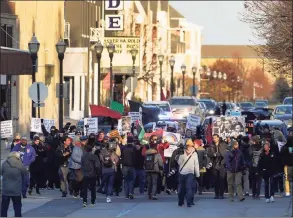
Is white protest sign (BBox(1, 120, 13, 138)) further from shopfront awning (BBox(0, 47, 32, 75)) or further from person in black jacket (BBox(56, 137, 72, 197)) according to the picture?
shopfront awning (BBox(0, 47, 32, 75))

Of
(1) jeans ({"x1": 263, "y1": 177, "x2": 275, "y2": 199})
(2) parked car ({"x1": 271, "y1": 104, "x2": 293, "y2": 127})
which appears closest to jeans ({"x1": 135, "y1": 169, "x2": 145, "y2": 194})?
(1) jeans ({"x1": 263, "y1": 177, "x2": 275, "y2": 199})

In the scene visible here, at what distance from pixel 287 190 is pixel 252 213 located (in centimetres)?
450

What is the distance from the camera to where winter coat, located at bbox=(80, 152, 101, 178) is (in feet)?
81.9

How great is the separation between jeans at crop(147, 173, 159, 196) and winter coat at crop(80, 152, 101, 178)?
2.19 meters

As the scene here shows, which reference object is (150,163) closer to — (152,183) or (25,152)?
(152,183)

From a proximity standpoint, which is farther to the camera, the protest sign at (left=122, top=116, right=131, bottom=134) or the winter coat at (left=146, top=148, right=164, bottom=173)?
the protest sign at (left=122, top=116, right=131, bottom=134)

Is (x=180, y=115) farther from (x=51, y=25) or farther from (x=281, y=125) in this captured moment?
(x=281, y=125)

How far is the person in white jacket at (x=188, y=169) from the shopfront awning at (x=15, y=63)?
17.6m

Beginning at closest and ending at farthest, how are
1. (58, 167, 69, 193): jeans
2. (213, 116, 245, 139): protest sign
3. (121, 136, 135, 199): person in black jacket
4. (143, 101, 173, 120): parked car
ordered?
(121, 136, 135, 199): person in black jacket, (58, 167, 69, 193): jeans, (213, 116, 245, 139): protest sign, (143, 101, 173, 120): parked car

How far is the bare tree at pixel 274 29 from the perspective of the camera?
3794 centimetres

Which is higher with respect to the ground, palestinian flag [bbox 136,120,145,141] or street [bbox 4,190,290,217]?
palestinian flag [bbox 136,120,145,141]

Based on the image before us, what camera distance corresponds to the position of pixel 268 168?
86.4ft

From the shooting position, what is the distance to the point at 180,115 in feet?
181

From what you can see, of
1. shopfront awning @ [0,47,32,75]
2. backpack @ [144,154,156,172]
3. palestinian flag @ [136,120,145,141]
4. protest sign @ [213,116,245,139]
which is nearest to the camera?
backpack @ [144,154,156,172]
